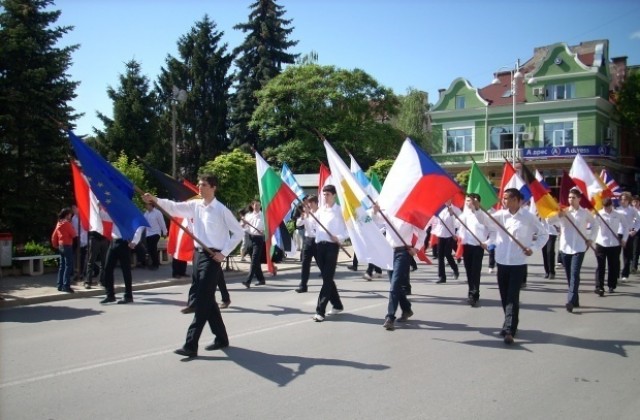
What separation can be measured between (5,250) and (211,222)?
28.9ft

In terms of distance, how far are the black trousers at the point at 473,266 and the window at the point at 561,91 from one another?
1451 inches

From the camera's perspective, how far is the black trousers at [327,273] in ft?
26.8

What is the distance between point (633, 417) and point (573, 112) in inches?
1638

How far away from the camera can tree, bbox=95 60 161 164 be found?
32.4 meters

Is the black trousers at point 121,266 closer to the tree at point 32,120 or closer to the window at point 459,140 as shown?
the tree at point 32,120

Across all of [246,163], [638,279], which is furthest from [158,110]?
[638,279]

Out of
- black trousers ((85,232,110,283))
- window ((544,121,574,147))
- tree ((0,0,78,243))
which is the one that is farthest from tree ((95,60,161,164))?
window ((544,121,574,147))

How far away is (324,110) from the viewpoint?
3906 cm

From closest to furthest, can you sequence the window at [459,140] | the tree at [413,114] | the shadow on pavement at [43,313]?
the shadow on pavement at [43,313], the window at [459,140], the tree at [413,114]

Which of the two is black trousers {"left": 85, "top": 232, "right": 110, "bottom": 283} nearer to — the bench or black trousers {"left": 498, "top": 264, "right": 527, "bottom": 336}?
the bench

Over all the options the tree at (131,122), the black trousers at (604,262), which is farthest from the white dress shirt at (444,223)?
the tree at (131,122)

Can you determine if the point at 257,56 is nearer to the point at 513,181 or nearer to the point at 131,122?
the point at 131,122

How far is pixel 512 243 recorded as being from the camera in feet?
23.0

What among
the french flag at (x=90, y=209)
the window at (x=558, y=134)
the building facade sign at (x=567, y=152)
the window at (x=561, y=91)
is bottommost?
the french flag at (x=90, y=209)
